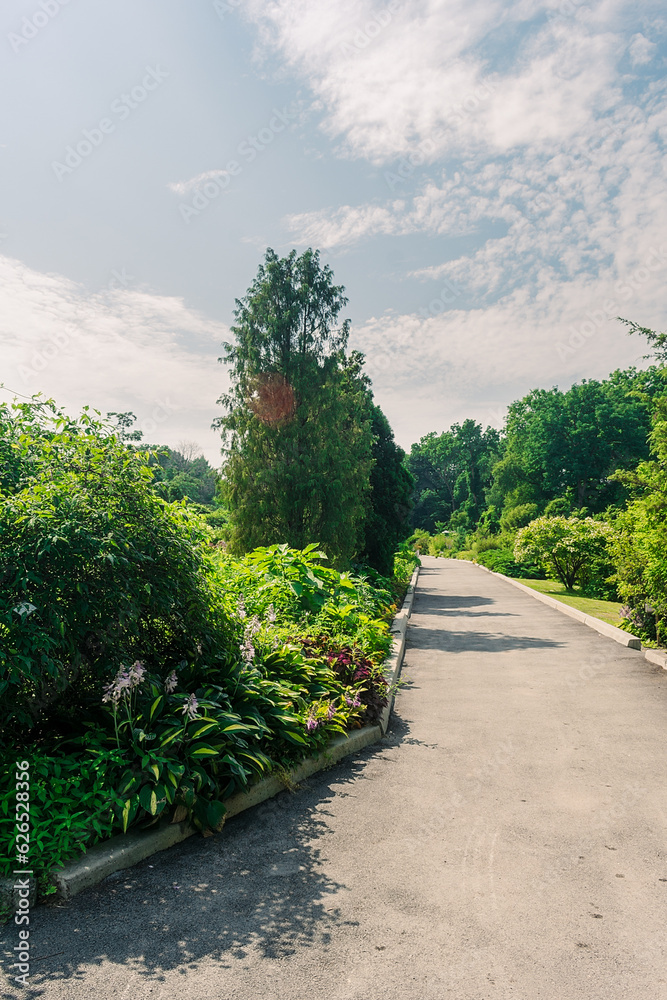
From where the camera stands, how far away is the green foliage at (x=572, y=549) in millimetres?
22016

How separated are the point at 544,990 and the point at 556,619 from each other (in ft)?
42.2

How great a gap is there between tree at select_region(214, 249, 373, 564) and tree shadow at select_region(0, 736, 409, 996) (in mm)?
9678

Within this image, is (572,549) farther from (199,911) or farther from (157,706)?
(199,911)

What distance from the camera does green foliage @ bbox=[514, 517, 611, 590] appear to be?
867 inches

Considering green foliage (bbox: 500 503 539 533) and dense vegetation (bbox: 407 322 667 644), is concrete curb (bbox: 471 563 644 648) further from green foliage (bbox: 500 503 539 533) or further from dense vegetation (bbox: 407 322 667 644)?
green foliage (bbox: 500 503 539 533)

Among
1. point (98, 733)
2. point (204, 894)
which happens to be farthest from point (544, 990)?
point (98, 733)

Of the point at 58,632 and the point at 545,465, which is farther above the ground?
the point at 545,465

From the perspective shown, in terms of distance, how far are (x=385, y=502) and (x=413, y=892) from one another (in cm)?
A: 1647

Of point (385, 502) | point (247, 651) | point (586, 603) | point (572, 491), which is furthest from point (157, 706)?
point (572, 491)

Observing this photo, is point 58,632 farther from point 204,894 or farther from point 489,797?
point 489,797

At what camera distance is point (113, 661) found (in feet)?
12.7

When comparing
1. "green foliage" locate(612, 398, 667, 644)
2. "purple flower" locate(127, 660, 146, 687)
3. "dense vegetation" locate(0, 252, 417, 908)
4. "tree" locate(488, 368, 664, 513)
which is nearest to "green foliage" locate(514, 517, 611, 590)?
"green foliage" locate(612, 398, 667, 644)

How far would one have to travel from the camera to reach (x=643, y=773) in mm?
4969

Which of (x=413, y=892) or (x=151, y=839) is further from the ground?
(x=151, y=839)
